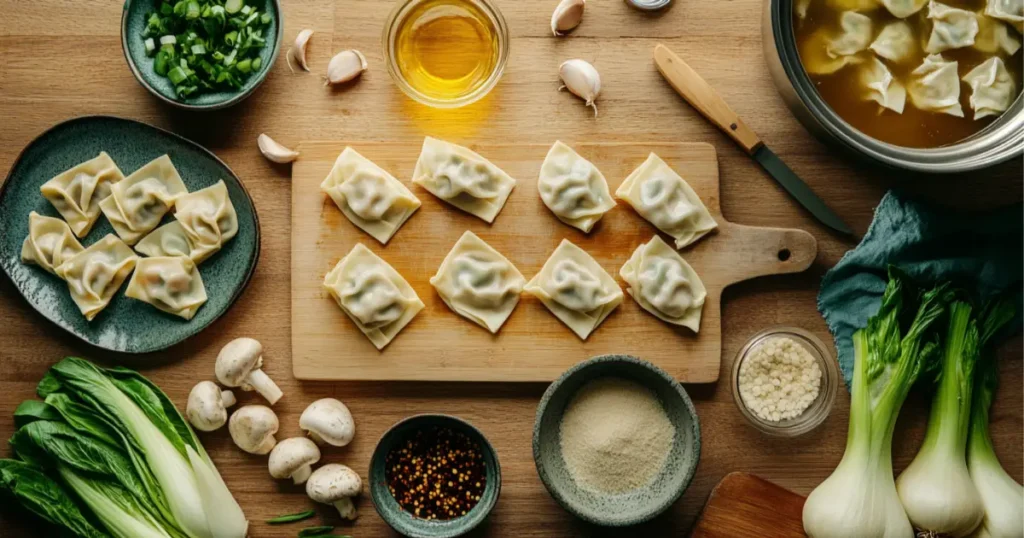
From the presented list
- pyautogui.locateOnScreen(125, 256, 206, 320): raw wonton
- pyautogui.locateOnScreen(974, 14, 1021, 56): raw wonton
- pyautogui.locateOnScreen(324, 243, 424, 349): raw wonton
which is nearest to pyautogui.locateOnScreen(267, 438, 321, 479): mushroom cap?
pyautogui.locateOnScreen(324, 243, 424, 349): raw wonton

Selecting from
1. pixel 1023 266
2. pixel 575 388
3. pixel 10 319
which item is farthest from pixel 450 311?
pixel 1023 266

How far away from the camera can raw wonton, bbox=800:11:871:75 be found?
2264 mm

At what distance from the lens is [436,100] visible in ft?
8.00

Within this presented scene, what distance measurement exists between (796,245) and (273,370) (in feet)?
5.15

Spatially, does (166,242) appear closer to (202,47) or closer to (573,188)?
(202,47)

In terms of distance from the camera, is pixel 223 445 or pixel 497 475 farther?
pixel 223 445

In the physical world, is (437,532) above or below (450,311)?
below

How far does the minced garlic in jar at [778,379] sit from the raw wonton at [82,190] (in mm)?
1925

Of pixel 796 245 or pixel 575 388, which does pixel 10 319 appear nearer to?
pixel 575 388

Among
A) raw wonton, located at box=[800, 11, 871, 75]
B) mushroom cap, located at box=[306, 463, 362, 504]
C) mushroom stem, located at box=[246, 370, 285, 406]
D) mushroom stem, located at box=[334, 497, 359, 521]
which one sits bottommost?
mushroom stem, located at box=[334, 497, 359, 521]

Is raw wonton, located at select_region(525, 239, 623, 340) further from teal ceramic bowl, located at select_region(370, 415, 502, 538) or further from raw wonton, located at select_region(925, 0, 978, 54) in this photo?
raw wonton, located at select_region(925, 0, 978, 54)

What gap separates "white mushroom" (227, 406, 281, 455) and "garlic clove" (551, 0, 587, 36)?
4.58 feet

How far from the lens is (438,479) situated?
235 cm

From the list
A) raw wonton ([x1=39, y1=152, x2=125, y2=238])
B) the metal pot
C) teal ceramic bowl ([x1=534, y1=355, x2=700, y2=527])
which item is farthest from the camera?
raw wonton ([x1=39, y1=152, x2=125, y2=238])
